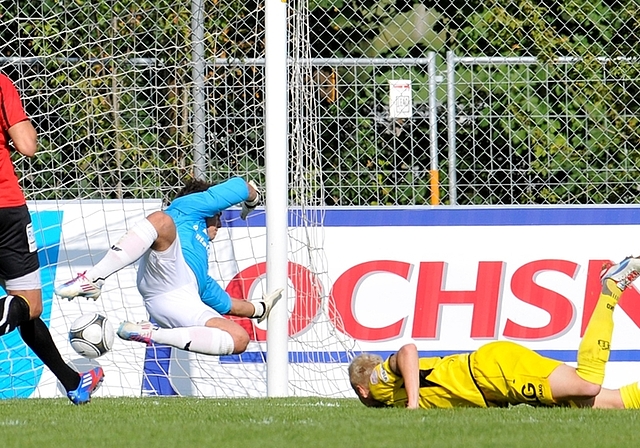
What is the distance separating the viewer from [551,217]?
329 inches

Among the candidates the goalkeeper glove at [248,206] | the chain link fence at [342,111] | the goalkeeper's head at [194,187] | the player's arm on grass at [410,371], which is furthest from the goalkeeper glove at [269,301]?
the player's arm on grass at [410,371]

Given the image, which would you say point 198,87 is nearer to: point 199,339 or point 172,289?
point 172,289

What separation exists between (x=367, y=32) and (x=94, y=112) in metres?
2.36

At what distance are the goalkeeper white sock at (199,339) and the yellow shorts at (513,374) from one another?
1820 mm

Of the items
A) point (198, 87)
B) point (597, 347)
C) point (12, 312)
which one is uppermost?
point (198, 87)

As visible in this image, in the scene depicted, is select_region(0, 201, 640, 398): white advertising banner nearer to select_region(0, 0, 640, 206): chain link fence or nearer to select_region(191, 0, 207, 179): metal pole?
select_region(0, 0, 640, 206): chain link fence

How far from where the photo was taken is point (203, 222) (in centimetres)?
805

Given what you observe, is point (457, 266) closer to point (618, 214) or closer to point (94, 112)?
point (618, 214)

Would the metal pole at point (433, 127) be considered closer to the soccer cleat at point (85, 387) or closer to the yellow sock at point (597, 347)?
the yellow sock at point (597, 347)

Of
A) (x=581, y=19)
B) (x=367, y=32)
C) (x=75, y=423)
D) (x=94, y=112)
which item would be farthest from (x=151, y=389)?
(x=581, y=19)

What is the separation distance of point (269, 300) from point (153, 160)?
6.57 ft

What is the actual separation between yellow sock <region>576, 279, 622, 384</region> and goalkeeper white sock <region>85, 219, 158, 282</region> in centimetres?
284

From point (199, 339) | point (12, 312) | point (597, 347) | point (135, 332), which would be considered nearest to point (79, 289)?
point (135, 332)

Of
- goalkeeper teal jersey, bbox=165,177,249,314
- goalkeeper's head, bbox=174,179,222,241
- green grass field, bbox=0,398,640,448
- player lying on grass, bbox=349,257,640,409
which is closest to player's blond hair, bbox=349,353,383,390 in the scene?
player lying on grass, bbox=349,257,640,409
